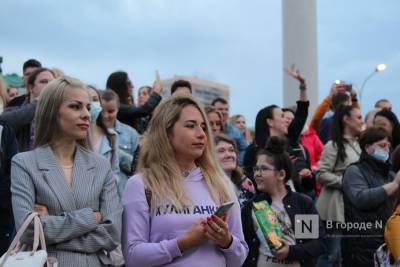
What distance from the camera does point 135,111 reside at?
6852 mm

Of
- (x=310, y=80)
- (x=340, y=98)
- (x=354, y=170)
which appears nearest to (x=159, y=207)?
(x=354, y=170)

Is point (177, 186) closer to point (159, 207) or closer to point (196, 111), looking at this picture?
point (159, 207)

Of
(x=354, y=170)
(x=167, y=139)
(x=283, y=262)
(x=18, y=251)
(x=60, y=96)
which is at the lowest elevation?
(x=283, y=262)

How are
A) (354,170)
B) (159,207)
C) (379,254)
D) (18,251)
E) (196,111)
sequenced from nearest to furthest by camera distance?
(18,251) → (159,207) → (196,111) → (379,254) → (354,170)

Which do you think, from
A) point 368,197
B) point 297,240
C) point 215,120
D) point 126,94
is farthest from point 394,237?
point 126,94

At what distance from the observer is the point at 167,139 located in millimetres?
3557

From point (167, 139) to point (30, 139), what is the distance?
196cm

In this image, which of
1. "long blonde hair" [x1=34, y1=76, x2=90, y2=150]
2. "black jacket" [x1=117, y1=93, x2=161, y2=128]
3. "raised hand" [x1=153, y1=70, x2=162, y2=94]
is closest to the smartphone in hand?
"long blonde hair" [x1=34, y1=76, x2=90, y2=150]

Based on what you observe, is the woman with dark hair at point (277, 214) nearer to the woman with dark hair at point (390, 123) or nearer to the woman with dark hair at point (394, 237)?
the woman with dark hair at point (394, 237)

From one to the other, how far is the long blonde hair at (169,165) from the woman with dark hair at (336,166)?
3.36 m

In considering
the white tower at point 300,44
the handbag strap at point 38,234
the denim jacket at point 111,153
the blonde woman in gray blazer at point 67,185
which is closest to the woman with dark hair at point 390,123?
the denim jacket at point 111,153

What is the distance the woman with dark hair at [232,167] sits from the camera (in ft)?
19.5

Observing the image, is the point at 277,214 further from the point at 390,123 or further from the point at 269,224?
the point at 390,123

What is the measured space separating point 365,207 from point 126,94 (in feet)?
9.73
